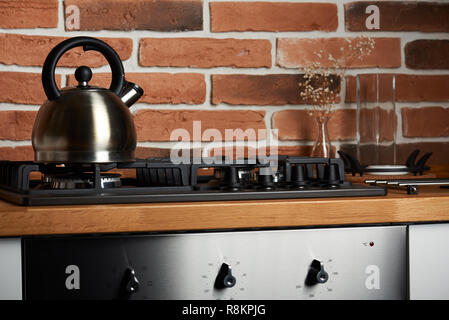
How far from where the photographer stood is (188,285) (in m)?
0.89

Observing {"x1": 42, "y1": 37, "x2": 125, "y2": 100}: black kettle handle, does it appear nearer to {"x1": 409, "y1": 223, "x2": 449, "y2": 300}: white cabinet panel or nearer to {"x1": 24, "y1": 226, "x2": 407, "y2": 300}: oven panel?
{"x1": 24, "y1": 226, "x2": 407, "y2": 300}: oven panel

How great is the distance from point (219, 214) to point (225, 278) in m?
0.11

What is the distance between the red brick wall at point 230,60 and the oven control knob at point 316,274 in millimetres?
661

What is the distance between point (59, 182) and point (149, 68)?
0.58 meters

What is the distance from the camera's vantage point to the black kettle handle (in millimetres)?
1006

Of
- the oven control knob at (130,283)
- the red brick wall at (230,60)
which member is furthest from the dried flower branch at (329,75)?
the oven control knob at (130,283)

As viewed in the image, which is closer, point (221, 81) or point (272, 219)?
point (272, 219)

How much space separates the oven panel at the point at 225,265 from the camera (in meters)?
0.86

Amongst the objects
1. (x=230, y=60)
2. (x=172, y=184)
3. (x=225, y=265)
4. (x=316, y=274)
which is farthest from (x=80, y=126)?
(x=230, y=60)

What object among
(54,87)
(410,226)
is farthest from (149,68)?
(410,226)

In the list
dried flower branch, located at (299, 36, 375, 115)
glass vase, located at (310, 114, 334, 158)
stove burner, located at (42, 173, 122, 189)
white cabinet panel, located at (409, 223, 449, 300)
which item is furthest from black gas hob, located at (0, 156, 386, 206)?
dried flower branch, located at (299, 36, 375, 115)

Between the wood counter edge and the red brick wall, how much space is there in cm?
61
